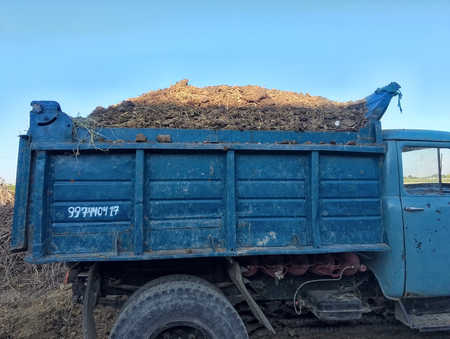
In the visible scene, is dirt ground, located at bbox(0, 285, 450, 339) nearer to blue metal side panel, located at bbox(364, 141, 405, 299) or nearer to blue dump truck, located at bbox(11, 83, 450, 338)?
blue dump truck, located at bbox(11, 83, 450, 338)

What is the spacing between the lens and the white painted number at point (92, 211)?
274 centimetres

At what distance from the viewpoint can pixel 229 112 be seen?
3543 millimetres

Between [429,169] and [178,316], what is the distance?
3260 mm

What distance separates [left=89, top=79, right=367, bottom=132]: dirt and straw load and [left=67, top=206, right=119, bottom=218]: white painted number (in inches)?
33.6

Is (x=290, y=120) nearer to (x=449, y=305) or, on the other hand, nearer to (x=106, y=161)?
(x=106, y=161)

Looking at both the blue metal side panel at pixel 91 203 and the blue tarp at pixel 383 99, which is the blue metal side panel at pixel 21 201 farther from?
the blue tarp at pixel 383 99

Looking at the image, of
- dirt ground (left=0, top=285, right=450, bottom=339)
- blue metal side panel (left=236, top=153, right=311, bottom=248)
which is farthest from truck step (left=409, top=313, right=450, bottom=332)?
blue metal side panel (left=236, top=153, right=311, bottom=248)

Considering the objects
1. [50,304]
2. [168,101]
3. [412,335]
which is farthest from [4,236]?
[412,335]

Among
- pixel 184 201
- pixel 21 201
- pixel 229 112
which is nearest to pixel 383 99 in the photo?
pixel 229 112

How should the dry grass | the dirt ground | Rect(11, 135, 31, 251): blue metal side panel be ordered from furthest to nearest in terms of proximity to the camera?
1. the dry grass
2. the dirt ground
3. Rect(11, 135, 31, 251): blue metal side panel

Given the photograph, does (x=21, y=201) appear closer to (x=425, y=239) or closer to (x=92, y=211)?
(x=92, y=211)

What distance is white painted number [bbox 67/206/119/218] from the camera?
2.74 metres

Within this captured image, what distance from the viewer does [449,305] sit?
3400 millimetres

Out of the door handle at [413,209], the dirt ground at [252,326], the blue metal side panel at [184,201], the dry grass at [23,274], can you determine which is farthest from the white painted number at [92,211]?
the dry grass at [23,274]
